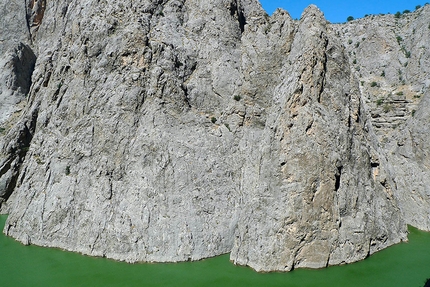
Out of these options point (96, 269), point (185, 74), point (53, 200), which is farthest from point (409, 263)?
point (53, 200)

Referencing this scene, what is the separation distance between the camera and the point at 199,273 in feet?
86.1

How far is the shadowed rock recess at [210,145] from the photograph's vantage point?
2778cm

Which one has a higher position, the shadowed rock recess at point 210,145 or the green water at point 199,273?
the shadowed rock recess at point 210,145

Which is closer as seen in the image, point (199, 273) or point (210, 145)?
point (199, 273)

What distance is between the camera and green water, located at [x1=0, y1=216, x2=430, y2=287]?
24.5m

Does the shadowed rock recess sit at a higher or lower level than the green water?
higher

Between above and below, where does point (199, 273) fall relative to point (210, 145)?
below

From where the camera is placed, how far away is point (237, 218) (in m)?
30.7

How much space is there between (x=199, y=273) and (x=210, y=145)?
39.5 ft

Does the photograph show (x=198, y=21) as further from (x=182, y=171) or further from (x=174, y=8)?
(x=182, y=171)

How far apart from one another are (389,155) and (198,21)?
25.9 m

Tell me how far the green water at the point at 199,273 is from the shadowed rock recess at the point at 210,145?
0.97 meters

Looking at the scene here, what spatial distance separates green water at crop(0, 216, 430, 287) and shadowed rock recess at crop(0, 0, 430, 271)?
0.97 meters

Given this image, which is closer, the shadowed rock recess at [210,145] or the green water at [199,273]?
the green water at [199,273]
